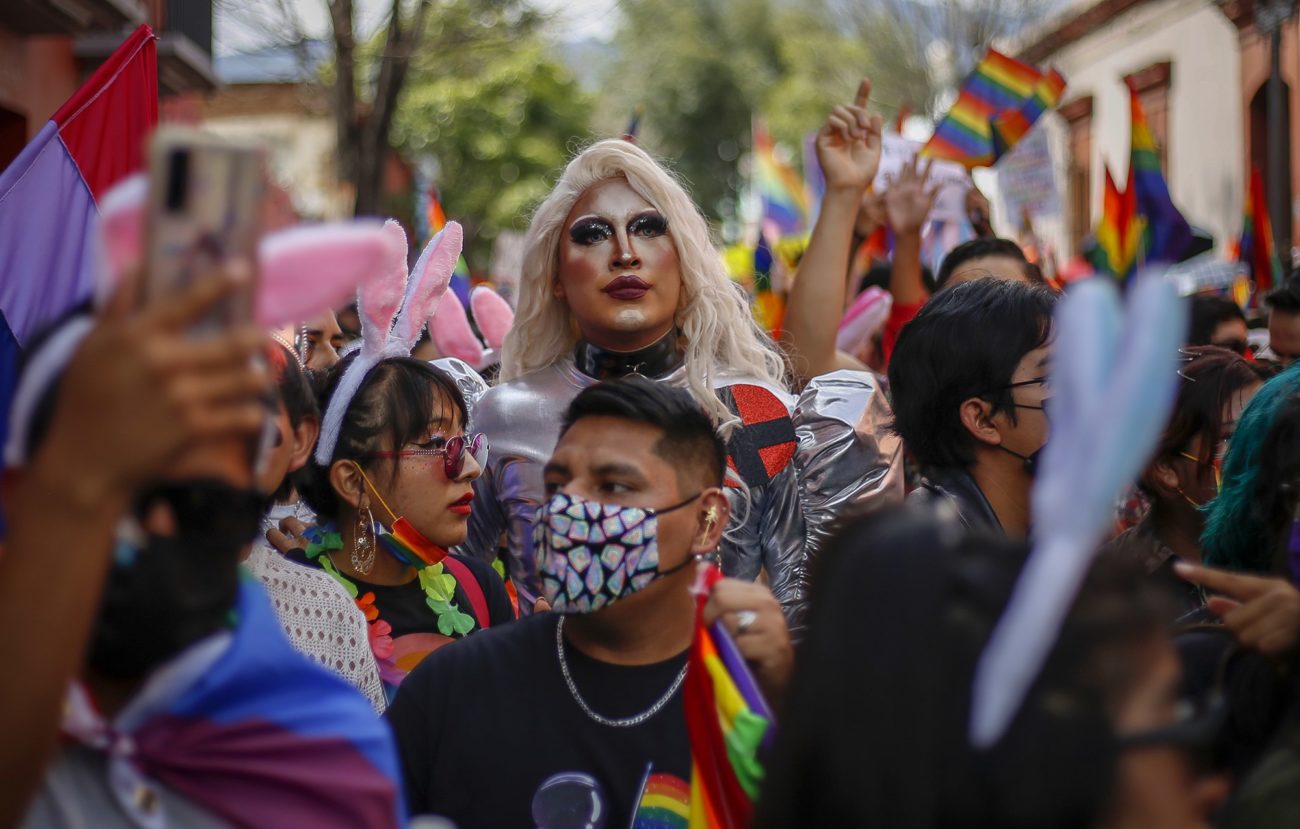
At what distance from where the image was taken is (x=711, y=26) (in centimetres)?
4538

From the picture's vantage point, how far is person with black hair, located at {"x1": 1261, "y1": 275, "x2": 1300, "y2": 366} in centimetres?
533

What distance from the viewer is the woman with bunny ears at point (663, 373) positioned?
361 centimetres

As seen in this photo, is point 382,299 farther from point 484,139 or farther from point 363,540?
point 484,139

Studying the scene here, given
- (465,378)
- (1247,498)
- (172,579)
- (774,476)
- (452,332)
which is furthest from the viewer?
(452,332)

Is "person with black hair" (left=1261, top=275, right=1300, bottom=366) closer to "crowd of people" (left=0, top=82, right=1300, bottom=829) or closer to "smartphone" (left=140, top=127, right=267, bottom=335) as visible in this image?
"crowd of people" (left=0, top=82, right=1300, bottom=829)

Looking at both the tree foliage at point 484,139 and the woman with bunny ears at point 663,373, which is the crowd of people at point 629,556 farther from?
the tree foliage at point 484,139

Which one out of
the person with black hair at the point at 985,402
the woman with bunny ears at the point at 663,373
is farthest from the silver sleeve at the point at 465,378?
the person with black hair at the point at 985,402

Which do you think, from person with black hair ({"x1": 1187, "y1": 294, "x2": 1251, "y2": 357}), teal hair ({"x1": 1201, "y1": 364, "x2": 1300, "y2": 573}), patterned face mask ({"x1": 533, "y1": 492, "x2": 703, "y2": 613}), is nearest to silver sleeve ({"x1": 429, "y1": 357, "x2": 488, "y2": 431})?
patterned face mask ({"x1": 533, "y1": 492, "x2": 703, "y2": 613})

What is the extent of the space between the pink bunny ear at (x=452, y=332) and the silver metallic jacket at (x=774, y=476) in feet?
4.76

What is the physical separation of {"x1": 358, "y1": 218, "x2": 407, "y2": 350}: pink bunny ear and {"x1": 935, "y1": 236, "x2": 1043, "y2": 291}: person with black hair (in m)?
2.08

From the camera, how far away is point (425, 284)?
397 centimetres

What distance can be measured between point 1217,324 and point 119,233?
531 centimetres

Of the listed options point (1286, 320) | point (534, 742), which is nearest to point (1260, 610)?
point (534, 742)

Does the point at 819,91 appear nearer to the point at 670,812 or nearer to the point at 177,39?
the point at 177,39
